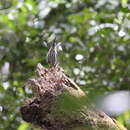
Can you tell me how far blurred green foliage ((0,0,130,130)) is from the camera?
104 inches

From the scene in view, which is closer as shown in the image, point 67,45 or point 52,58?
point 52,58

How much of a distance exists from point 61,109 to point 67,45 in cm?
185

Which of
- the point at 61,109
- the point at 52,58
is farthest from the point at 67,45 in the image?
the point at 61,109

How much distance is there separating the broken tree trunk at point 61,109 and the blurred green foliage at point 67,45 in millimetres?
1149

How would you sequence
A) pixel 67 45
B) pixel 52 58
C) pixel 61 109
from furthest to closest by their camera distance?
pixel 67 45 → pixel 52 58 → pixel 61 109

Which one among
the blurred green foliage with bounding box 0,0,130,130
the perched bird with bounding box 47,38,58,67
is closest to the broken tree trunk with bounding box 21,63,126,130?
the perched bird with bounding box 47,38,58,67

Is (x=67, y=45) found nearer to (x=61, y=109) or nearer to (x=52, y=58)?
(x=52, y=58)

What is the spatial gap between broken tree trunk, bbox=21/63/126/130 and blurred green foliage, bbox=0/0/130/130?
1149mm

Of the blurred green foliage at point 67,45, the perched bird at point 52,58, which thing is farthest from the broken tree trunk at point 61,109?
the blurred green foliage at point 67,45

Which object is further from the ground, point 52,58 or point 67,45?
point 67,45

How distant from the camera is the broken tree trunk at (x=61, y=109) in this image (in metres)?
1.14

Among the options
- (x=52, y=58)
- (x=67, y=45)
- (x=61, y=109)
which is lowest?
(x=61, y=109)

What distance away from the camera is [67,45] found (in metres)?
2.98

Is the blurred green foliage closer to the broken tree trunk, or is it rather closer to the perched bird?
the perched bird
